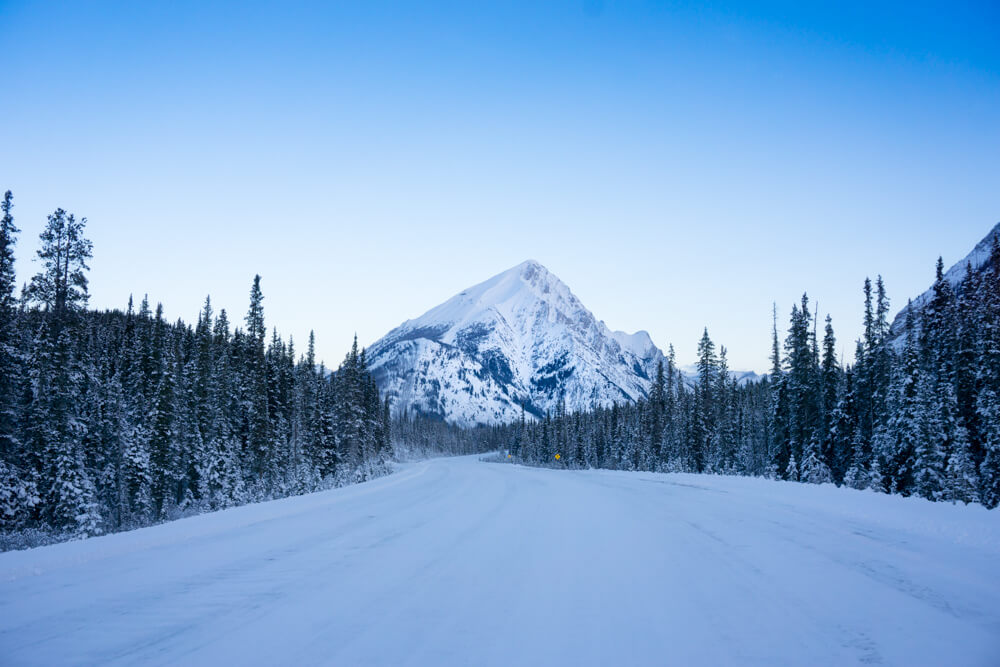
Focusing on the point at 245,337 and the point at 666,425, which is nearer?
the point at 245,337

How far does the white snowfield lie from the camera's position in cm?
456

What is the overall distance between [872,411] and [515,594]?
1689 inches

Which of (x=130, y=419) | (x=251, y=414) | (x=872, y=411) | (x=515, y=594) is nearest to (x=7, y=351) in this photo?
(x=130, y=419)

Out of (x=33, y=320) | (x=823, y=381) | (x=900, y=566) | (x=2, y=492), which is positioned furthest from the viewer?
(x=823, y=381)

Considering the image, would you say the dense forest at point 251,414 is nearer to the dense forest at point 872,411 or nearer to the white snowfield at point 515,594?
the dense forest at point 872,411

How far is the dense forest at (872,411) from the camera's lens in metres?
28.8

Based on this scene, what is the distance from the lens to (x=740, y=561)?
7816 millimetres

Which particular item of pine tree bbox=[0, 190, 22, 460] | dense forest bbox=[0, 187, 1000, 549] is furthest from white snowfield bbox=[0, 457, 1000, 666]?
pine tree bbox=[0, 190, 22, 460]

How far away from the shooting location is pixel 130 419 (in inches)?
1246

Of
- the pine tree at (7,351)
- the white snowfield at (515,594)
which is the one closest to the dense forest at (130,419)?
the pine tree at (7,351)

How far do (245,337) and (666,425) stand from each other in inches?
1858

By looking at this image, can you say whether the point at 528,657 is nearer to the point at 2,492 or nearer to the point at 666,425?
the point at 2,492

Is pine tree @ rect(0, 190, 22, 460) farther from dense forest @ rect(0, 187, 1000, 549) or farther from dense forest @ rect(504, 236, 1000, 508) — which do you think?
dense forest @ rect(504, 236, 1000, 508)

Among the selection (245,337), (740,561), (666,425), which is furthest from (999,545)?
(666,425)
